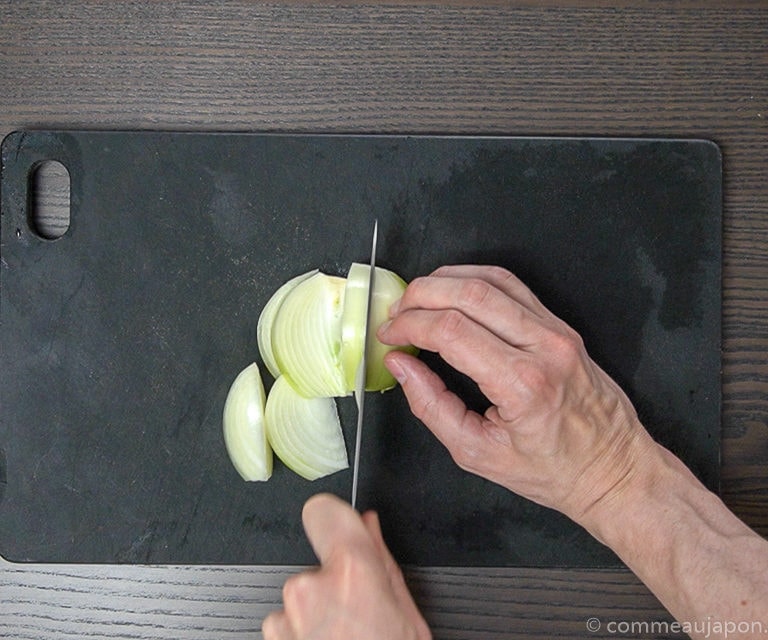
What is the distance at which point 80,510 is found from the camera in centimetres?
141

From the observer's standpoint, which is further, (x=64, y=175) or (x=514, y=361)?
(x=64, y=175)

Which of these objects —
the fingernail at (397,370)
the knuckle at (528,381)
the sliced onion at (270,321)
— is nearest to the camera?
the knuckle at (528,381)

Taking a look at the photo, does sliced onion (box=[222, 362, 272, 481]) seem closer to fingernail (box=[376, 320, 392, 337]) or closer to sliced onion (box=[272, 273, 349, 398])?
sliced onion (box=[272, 273, 349, 398])

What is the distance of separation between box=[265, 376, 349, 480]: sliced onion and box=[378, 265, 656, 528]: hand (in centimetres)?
18

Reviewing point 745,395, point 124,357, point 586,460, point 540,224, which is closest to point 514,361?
point 586,460

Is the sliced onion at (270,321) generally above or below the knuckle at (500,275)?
below

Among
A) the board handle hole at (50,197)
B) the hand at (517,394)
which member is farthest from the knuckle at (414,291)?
the board handle hole at (50,197)

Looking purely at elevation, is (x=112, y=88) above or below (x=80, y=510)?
above

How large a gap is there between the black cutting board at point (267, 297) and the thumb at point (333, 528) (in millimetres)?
292

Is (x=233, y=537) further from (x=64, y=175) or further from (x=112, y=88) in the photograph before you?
(x=112, y=88)

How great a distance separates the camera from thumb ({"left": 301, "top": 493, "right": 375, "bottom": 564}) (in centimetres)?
109

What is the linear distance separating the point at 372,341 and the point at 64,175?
0.62 meters

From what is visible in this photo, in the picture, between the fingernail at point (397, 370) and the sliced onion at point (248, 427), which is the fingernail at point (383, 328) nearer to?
the fingernail at point (397, 370)

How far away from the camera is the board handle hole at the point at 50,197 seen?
144 cm
